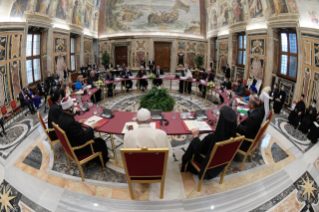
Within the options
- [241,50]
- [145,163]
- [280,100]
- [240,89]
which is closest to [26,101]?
[145,163]

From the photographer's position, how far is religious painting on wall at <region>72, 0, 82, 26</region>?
10.5 m

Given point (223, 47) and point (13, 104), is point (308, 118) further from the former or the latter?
point (13, 104)

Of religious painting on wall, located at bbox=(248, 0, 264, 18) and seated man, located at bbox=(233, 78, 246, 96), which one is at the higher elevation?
religious painting on wall, located at bbox=(248, 0, 264, 18)

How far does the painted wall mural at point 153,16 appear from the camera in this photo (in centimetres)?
1409

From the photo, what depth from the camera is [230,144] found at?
2.61m

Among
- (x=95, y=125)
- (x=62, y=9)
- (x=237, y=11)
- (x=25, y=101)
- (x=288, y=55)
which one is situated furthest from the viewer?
(x=237, y=11)

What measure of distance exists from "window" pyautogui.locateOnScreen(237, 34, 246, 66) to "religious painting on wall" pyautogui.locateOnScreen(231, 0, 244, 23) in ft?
4.18

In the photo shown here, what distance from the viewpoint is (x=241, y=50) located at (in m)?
11.5

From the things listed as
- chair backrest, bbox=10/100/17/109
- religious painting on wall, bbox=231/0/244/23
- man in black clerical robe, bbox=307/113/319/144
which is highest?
religious painting on wall, bbox=231/0/244/23

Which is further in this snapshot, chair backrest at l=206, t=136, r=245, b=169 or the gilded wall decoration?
the gilded wall decoration

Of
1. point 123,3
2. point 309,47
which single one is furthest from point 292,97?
point 123,3

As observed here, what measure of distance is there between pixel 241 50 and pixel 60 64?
1144 centimetres

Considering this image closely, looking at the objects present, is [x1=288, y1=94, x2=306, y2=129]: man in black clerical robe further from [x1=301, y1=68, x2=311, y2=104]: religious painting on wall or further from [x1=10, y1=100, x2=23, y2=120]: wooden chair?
[x1=10, y1=100, x2=23, y2=120]: wooden chair

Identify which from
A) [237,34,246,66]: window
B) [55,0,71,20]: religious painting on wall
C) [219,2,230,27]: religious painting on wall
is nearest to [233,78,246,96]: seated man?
[237,34,246,66]: window
